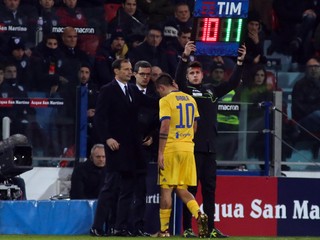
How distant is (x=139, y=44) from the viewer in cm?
2092

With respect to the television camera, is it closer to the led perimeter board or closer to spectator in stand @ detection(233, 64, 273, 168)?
the led perimeter board

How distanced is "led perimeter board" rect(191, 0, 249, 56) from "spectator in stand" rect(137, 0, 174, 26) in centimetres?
319

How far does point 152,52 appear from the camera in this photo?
67.9 ft

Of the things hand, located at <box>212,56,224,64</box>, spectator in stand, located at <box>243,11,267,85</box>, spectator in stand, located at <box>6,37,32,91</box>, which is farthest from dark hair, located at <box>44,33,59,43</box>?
spectator in stand, located at <box>243,11,267,85</box>

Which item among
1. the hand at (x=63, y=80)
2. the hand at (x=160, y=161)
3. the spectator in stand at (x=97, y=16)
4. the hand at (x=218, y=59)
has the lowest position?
the hand at (x=160, y=161)

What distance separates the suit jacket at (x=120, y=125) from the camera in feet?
53.5

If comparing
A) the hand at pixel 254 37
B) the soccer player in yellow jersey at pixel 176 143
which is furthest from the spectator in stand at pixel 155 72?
the soccer player in yellow jersey at pixel 176 143

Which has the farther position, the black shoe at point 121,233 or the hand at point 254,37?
the hand at point 254,37

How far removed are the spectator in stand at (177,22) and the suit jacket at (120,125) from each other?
491 centimetres

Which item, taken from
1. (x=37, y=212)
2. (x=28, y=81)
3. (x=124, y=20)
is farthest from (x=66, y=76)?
(x=37, y=212)

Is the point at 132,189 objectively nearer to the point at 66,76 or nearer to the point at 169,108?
the point at 169,108

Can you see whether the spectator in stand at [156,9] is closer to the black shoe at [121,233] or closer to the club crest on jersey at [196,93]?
the club crest on jersey at [196,93]

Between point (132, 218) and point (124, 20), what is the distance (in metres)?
5.97

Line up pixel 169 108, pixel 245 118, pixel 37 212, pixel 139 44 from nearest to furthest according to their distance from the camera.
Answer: pixel 169 108 < pixel 37 212 < pixel 245 118 < pixel 139 44
